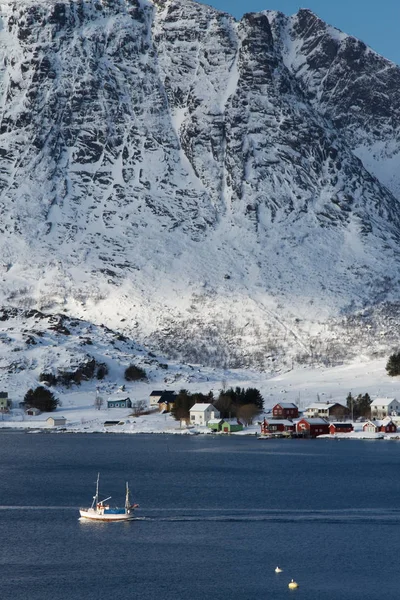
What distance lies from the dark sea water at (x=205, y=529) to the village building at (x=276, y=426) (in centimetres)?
4426

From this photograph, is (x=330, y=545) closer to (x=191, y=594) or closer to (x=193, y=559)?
(x=193, y=559)

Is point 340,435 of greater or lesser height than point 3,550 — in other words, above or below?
above

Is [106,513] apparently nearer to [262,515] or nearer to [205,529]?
[205,529]

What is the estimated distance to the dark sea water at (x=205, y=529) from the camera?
72.6m

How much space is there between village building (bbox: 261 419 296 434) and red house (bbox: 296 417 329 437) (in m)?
1.29

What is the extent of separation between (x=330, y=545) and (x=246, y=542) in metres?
5.94

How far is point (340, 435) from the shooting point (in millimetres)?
187750

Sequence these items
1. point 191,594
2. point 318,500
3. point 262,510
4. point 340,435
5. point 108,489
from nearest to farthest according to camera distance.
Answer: point 191,594, point 262,510, point 318,500, point 108,489, point 340,435

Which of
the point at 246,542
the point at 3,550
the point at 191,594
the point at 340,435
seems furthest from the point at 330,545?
the point at 340,435

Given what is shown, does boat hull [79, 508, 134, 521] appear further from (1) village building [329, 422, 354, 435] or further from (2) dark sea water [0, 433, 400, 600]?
(1) village building [329, 422, 354, 435]

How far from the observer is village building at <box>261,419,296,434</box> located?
194m

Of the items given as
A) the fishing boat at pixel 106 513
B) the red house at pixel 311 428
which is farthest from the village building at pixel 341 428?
the fishing boat at pixel 106 513

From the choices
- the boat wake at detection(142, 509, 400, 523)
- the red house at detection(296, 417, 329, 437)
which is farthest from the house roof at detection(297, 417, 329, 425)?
the boat wake at detection(142, 509, 400, 523)

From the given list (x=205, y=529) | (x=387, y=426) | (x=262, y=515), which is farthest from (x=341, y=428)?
(x=205, y=529)
